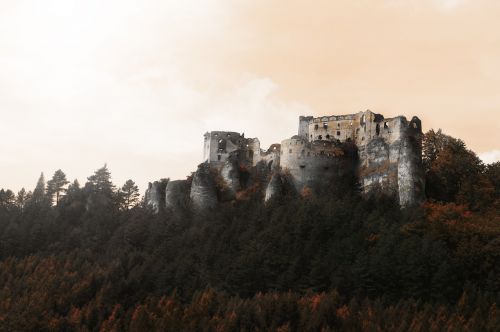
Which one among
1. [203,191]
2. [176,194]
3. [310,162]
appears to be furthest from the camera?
[176,194]

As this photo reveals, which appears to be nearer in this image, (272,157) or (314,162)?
(314,162)

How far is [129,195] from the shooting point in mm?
97438

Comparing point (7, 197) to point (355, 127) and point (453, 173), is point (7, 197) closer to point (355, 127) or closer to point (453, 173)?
point (355, 127)

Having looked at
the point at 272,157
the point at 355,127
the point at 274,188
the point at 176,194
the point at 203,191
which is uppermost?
the point at 355,127

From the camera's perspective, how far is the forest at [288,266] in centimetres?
5138

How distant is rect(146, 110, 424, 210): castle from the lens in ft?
220

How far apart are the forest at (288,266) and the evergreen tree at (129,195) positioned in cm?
1478

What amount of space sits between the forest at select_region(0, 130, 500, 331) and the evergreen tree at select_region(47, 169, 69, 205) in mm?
21823

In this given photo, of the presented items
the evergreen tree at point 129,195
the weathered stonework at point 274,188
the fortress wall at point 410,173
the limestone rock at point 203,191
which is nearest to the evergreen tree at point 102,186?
the evergreen tree at point 129,195

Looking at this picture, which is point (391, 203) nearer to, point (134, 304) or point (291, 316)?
point (291, 316)

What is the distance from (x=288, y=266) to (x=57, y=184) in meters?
57.4

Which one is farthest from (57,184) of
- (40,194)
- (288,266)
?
(288,266)

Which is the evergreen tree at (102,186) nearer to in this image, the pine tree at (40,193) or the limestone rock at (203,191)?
the pine tree at (40,193)

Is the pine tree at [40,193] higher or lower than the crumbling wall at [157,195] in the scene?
higher
